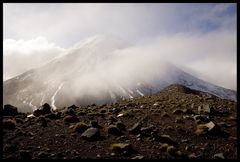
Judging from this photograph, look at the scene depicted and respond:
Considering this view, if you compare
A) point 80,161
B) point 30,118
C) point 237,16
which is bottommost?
point 80,161

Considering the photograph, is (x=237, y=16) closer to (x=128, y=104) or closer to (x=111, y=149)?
(x=111, y=149)

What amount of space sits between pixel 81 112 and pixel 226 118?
50.9 feet

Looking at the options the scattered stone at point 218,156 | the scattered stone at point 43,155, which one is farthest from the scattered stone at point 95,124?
the scattered stone at point 218,156

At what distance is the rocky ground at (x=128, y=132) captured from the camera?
2583 centimetres

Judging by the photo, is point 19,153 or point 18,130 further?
point 18,130

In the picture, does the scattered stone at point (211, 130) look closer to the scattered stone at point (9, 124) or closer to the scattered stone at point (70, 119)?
the scattered stone at point (70, 119)

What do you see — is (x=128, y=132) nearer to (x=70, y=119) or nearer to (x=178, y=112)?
(x=70, y=119)

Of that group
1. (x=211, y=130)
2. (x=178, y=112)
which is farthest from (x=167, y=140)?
(x=178, y=112)

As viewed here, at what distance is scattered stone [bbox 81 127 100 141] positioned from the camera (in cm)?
2866

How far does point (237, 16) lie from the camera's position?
25797 millimetres

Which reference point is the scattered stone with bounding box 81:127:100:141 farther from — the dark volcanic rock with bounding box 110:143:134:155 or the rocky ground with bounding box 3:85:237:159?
the dark volcanic rock with bounding box 110:143:134:155

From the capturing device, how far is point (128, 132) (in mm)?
30266

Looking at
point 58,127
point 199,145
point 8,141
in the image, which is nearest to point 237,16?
point 199,145

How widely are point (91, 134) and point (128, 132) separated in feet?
11.4
